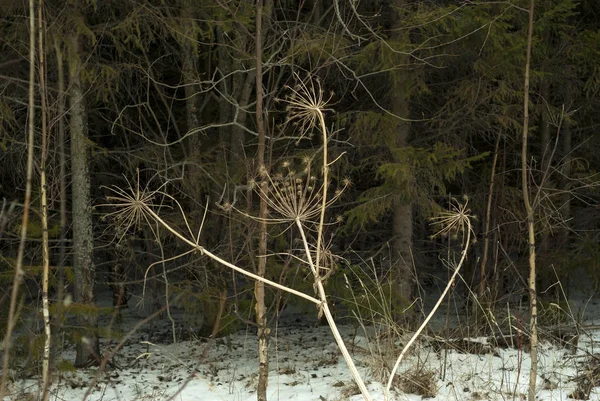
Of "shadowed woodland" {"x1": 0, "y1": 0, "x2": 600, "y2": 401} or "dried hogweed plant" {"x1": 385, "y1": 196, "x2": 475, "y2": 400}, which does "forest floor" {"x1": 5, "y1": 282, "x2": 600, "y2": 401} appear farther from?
"dried hogweed plant" {"x1": 385, "y1": 196, "x2": 475, "y2": 400}

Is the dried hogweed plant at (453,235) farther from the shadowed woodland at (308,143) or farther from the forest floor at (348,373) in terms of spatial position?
the shadowed woodland at (308,143)

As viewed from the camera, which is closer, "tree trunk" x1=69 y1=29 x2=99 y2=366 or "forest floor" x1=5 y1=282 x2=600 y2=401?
"forest floor" x1=5 y1=282 x2=600 y2=401

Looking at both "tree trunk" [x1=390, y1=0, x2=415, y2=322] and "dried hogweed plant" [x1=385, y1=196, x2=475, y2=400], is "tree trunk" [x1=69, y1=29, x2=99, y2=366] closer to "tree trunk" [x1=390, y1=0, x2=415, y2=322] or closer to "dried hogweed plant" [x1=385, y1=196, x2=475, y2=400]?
"tree trunk" [x1=390, y1=0, x2=415, y2=322]

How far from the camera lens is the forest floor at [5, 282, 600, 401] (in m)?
7.32

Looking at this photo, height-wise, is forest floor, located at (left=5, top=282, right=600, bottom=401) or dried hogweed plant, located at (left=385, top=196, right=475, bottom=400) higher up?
dried hogweed plant, located at (left=385, top=196, right=475, bottom=400)

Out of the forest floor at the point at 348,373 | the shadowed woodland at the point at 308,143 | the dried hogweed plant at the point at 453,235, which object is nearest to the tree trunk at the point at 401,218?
the shadowed woodland at the point at 308,143

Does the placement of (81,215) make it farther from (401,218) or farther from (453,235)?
(453,235)

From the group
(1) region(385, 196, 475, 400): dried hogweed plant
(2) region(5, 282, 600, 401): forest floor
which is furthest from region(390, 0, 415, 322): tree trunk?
(1) region(385, 196, 475, 400): dried hogweed plant

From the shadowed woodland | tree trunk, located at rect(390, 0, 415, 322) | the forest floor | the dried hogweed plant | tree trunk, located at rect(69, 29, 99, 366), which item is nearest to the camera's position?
the dried hogweed plant

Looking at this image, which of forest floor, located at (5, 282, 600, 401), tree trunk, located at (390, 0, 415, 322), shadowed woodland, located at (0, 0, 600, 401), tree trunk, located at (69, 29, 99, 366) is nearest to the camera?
forest floor, located at (5, 282, 600, 401)

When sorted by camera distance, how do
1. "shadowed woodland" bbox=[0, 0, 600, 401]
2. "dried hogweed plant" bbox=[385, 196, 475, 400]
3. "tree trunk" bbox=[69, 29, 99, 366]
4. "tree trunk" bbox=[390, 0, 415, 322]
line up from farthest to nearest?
"tree trunk" bbox=[390, 0, 415, 322], "tree trunk" bbox=[69, 29, 99, 366], "shadowed woodland" bbox=[0, 0, 600, 401], "dried hogweed plant" bbox=[385, 196, 475, 400]

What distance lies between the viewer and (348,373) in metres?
8.84

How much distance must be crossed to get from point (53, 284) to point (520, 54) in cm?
620

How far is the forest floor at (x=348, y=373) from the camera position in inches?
288
